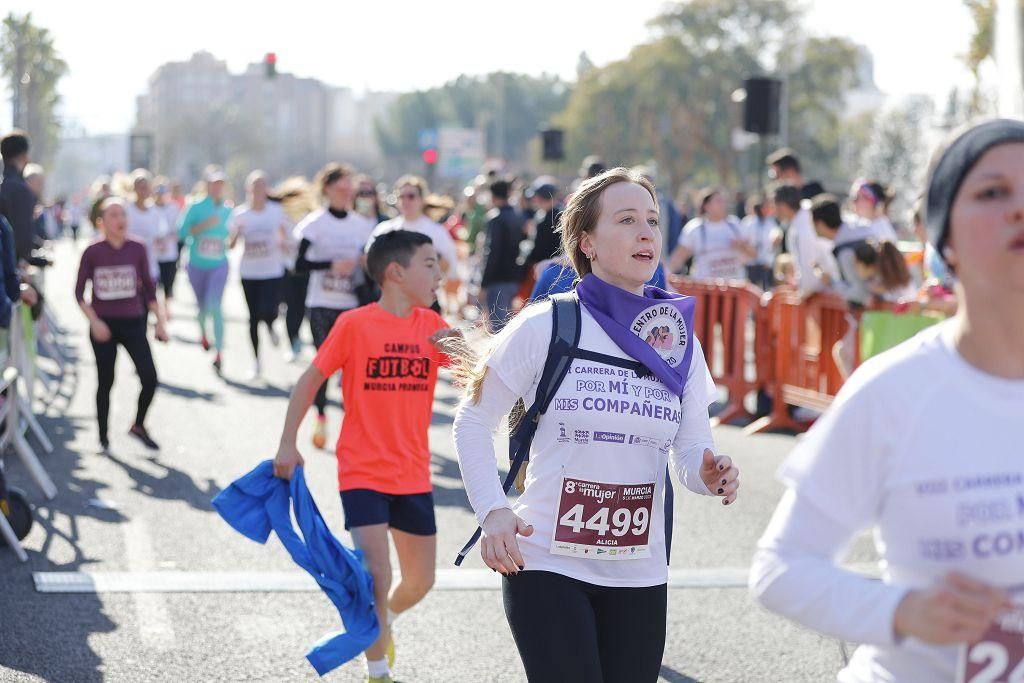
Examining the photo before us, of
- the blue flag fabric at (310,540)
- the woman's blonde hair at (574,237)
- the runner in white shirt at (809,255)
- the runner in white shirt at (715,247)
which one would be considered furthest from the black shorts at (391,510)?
the runner in white shirt at (715,247)

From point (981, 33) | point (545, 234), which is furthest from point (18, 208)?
point (981, 33)

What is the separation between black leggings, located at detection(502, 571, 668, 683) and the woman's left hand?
36 centimetres

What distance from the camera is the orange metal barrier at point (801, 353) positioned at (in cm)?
1112

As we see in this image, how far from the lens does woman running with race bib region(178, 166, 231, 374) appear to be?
1542 cm

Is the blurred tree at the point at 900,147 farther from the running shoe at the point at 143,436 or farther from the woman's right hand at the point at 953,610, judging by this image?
the woman's right hand at the point at 953,610

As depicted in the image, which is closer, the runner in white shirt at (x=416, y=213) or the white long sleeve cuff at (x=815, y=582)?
the white long sleeve cuff at (x=815, y=582)

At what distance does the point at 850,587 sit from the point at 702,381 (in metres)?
1.72

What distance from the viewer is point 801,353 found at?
11.6 meters

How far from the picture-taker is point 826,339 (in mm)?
11211

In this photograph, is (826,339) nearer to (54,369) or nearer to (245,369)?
(245,369)

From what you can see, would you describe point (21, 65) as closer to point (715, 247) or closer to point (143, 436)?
point (715, 247)

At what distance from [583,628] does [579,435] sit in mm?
457

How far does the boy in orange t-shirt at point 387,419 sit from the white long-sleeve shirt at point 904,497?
3033 mm

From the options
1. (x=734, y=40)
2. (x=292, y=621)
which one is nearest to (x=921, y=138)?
(x=734, y=40)
